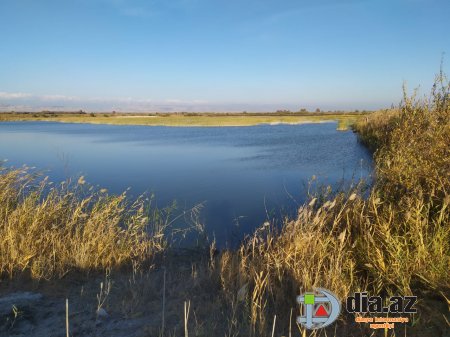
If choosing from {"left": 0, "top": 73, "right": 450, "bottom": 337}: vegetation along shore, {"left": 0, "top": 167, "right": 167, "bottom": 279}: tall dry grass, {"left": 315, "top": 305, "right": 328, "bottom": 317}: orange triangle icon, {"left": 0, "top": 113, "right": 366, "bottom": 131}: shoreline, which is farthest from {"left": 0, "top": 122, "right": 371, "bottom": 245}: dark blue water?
{"left": 0, "top": 113, "right": 366, "bottom": 131}: shoreline

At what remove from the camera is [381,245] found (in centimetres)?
503

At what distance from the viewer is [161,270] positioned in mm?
6035

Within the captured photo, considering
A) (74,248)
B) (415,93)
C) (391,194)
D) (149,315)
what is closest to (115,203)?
(74,248)

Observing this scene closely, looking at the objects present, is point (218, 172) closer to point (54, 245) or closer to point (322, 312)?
point (54, 245)

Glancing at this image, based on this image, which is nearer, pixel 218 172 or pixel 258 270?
pixel 258 270

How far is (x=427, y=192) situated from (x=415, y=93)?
110 inches

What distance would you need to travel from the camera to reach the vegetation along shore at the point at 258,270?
4.03 m

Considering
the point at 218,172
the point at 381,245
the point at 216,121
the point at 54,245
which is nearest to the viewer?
the point at 381,245

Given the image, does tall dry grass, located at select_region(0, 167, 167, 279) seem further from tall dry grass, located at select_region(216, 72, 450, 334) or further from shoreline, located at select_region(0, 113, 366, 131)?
shoreline, located at select_region(0, 113, 366, 131)

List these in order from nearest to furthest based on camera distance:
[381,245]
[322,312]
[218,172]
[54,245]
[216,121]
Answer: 1. [322,312]
2. [381,245]
3. [54,245]
4. [218,172]
5. [216,121]

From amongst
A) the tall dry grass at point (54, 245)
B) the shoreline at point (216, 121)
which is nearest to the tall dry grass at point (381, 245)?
the tall dry grass at point (54, 245)

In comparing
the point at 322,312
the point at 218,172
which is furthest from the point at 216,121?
the point at 322,312

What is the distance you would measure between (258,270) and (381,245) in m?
1.84

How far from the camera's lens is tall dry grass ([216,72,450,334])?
4344 mm
